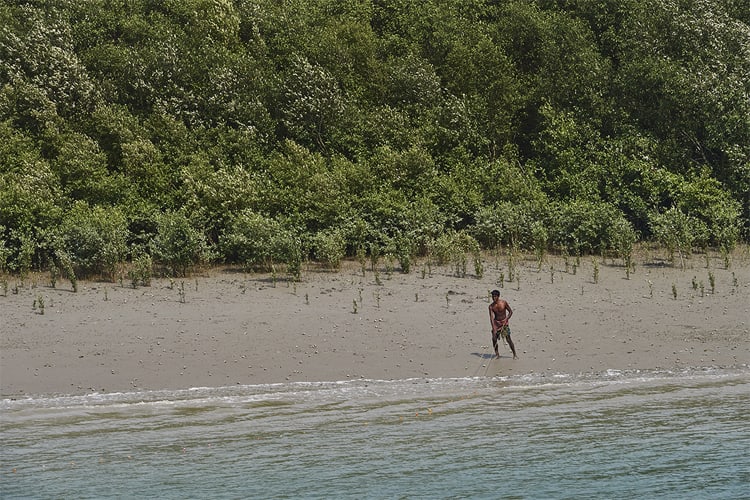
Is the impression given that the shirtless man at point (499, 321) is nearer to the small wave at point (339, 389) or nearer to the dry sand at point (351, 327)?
the dry sand at point (351, 327)

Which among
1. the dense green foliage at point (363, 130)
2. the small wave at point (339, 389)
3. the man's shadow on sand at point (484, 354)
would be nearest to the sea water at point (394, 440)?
the small wave at point (339, 389)

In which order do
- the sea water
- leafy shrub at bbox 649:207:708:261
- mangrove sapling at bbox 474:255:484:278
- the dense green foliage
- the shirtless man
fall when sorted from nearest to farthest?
1. the sea water
2. the shirtless man
3. mangrove sapling at bbox 474:255:484:278
4. the dense green foliage
5. leafy shrub at bbox 649:207:708:261

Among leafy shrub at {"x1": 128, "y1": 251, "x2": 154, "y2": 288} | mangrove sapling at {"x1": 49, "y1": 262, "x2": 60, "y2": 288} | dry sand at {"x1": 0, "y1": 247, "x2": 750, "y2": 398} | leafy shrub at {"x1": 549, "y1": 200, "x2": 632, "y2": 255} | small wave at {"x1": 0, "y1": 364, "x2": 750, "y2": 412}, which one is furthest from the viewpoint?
leafy shrub at {"x1": 549, "y1": 200, "x2": 632, "y2": 255}

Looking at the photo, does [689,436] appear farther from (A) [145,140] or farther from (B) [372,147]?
(A) [145,140]

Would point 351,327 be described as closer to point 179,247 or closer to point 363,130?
point 179,247

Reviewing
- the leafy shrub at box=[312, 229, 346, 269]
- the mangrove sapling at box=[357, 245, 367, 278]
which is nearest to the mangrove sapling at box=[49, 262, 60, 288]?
the leafy shrub at box=[312, 229, 346, 269]

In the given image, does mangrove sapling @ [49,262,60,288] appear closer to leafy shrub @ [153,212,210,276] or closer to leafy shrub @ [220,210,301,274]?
leafy shrub @ [153,212,210,276]

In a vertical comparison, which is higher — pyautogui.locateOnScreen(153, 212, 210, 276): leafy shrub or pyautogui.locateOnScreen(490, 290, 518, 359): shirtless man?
pyautogui.locateOnScreen(153, 212, 210, 276): leafy shrub

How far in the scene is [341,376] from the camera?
15.3 meters

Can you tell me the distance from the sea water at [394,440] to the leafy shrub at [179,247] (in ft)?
19.3

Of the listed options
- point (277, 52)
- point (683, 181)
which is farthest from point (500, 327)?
point (277, 52)

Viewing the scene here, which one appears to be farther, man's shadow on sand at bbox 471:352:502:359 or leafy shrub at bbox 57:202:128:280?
leafy shrub at bbox 57:202:128:280

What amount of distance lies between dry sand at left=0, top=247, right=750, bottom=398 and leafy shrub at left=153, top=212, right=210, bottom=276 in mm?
492

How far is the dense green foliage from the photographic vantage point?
21672 mm
